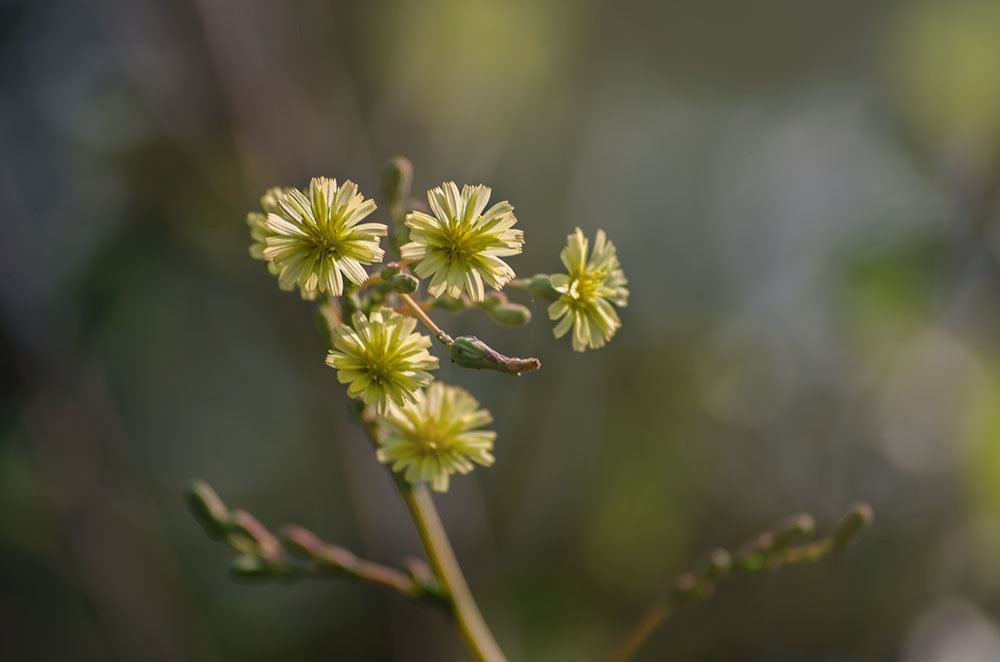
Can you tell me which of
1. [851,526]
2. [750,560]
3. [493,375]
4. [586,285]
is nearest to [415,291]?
[586,285]

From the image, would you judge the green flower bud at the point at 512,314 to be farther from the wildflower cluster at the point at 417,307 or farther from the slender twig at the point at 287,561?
the slender twig at the point at 287,561

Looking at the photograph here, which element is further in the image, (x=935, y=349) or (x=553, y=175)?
(x=553, y=175)

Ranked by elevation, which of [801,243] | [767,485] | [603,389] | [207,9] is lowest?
[767,485]

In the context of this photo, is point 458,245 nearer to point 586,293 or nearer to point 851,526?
point 586,293

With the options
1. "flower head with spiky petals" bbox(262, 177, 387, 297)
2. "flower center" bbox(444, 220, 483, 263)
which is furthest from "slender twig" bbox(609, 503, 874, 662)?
"flower head with spiky petals" bbox(262, 177, 387, 297)

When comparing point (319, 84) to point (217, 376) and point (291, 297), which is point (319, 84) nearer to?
point (291, 297)

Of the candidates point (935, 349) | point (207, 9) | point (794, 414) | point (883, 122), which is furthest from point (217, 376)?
point (883, 122)

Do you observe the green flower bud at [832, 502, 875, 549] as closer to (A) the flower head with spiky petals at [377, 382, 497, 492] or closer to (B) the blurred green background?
(A) the flower head with spiky petals at [377, 382, 497, 492]

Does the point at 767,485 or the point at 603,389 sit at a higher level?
the point at 603,389
